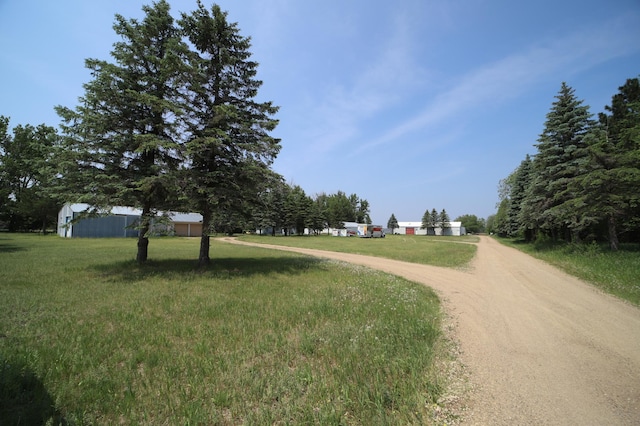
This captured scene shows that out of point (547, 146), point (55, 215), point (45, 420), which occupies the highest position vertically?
point (547, 146)

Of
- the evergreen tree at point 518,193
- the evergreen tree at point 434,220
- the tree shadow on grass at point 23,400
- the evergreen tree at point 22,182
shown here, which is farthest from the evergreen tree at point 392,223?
the tree shadow on grass at point 23,400

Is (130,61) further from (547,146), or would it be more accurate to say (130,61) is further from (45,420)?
(547,146)

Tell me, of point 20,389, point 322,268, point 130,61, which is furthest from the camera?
point 322,268

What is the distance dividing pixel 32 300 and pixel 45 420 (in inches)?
259

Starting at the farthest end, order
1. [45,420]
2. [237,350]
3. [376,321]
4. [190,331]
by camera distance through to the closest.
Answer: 1. [376,321]
2. [190,331]
3. [237,350]
4. [45,420]

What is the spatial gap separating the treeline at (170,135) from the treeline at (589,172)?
19079 mm

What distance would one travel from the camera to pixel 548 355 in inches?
187

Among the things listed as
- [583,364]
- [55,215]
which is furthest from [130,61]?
[55,215]

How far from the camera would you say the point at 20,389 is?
377 centimetres

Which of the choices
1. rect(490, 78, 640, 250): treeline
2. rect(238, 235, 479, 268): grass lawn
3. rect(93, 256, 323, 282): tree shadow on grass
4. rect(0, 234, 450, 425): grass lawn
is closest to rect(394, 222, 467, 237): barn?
rect(238, 235, 479, 268): grass lawn

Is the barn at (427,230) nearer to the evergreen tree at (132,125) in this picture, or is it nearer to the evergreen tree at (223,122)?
the evergreen tree at (223,122)

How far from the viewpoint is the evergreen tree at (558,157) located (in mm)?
20734

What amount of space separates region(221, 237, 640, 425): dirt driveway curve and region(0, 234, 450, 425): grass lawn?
0.69m

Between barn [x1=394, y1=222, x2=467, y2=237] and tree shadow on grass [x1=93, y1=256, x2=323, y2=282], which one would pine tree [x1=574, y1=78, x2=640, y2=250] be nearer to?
tree shadow on grass [x1=93, y1=256, x2=323, y2=282]
